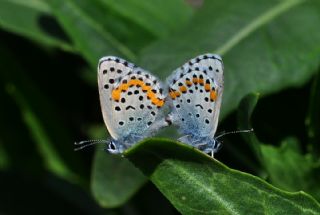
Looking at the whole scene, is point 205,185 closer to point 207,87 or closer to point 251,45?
point 207,87

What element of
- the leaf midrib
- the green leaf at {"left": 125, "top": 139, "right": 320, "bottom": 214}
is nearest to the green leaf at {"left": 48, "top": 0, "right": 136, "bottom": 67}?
the leaf midrib

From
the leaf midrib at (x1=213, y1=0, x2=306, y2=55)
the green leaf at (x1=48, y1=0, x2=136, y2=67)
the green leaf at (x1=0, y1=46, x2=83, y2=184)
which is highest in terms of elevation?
the leaf midrib at (x1=213, y1=0, x2=306, y2=55)

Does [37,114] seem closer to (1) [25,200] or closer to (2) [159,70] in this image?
(1) [25,200]

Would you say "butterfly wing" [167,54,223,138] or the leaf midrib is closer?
"butterfly wing" [167,54,223,138]

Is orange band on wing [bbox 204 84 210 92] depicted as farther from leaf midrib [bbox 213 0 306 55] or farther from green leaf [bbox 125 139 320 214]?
green leaf [bbox 125 139 320 214]

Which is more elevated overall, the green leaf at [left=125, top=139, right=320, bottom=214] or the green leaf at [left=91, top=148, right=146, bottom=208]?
the green leaf at [left=125, top=139, right=320, bottom=214]

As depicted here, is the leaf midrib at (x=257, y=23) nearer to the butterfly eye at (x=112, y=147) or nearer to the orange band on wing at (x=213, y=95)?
the orange band on wing at (x=213, y=95)

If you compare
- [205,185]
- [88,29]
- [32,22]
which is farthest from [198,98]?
[32,22]
